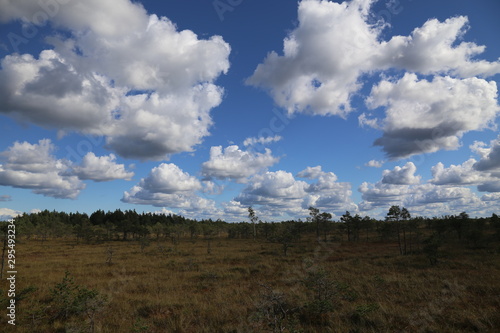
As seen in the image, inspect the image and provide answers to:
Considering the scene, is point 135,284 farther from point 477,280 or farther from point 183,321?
point 477,280

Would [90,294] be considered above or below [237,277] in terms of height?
above

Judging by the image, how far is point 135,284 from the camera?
19.9 metres

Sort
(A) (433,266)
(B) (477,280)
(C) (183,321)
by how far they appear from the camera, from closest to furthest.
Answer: (C) (183,321) < (B) (477,280) < (A) (433,266)

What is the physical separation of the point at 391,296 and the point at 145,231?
240ft

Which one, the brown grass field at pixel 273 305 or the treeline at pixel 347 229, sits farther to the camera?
the treeline at pixel 347 229

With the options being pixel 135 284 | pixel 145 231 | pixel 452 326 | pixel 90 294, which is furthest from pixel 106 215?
pixel 452 326
